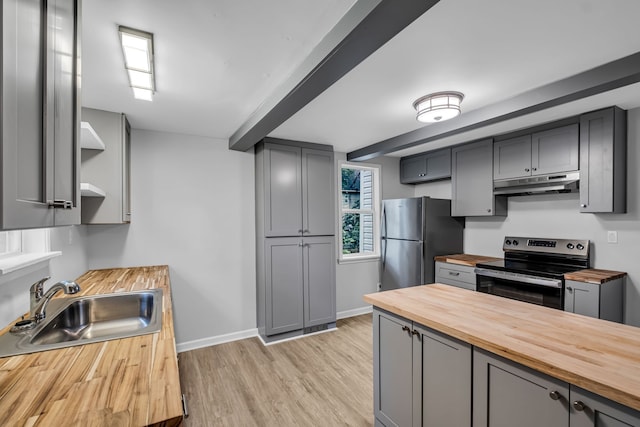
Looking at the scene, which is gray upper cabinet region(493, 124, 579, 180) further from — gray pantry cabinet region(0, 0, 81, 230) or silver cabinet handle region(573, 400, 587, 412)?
gray pantry cabinet region(0, 0, 81, 230)

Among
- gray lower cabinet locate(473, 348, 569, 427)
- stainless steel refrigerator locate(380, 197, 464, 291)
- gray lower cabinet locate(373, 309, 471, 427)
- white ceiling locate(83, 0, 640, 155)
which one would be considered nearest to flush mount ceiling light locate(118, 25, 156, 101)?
white ceiling locate(83, 0, 640, 155)

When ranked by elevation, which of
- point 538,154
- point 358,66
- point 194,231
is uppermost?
point 358,66

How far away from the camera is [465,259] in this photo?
3672 mm

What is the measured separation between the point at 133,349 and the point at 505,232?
3.91 metres

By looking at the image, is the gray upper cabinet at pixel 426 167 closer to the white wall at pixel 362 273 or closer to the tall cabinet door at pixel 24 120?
the white wall at pixel 362 273

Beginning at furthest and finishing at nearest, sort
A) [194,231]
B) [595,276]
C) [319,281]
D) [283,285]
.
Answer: [319,281] < [283,285] < [194,231] < [595,276]

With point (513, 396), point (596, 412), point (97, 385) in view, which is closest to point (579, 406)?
point (596, 412)

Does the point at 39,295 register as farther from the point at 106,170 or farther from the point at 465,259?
the point at 465,259

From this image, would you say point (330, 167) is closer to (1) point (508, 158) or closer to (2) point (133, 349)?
(1) point (508, 158)

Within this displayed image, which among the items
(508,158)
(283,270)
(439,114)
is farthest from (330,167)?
(508,158)

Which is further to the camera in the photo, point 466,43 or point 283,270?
point 283,270

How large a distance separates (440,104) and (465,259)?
6.87 ft

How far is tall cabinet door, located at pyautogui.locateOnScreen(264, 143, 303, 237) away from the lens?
138 inches

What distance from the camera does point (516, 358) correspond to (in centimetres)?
120
